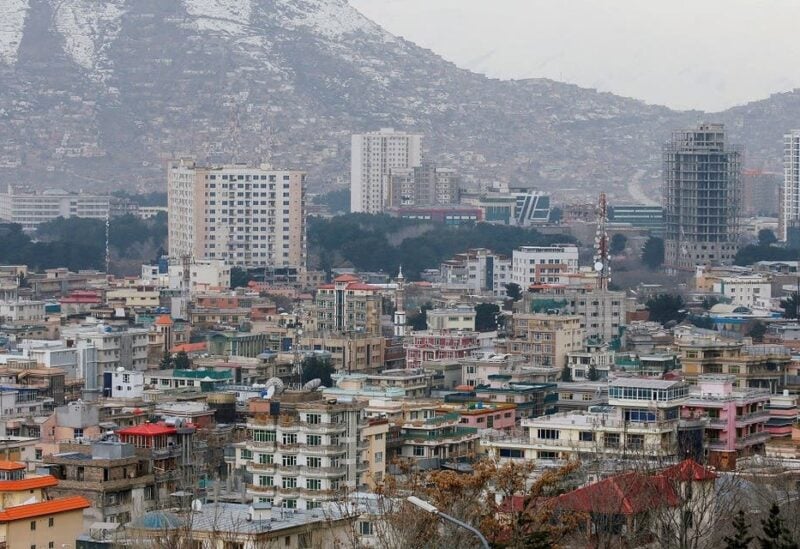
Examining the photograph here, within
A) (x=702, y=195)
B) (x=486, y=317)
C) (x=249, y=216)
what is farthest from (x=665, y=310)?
(x=702, y=195)

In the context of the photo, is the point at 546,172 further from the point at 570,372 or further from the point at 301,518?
the point at 301,518

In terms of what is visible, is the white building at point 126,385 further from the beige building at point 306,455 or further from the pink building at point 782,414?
the beige building at point 306,455

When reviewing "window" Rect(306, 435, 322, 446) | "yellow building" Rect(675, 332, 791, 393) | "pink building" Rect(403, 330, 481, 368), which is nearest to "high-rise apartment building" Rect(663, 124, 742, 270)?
"pink building" Rect(403, 330, 481, 368)

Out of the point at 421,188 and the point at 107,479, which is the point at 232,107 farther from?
the point at 107,479

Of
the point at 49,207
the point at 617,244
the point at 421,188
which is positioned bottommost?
the point at 617,244

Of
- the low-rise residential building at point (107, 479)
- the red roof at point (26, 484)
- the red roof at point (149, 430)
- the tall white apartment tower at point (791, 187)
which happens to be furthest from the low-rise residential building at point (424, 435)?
the tall white apartment tower at point (791, 187)

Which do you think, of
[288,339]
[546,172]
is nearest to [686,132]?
[288,339]
